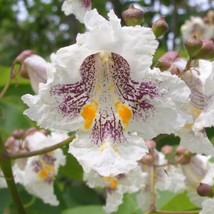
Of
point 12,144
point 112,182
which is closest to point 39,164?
point 12,144

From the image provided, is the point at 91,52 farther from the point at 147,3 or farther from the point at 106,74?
the point at 147,3

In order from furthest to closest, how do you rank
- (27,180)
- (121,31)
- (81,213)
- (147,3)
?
(147,3)
(81,213)
(27,180)
(121,31)

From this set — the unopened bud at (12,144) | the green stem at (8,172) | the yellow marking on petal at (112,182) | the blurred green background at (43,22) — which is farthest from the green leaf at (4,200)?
the blurred green background at (43,22)

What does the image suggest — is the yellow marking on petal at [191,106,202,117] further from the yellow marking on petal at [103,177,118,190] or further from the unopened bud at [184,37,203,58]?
the yellow marking on petal at [103,177,118,190]

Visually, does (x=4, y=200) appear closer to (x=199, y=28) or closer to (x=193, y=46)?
(x=193, y=46)

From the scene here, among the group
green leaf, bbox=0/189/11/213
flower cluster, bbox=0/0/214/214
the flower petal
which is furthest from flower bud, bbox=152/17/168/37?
green leaf, bbox=0/189/11/213

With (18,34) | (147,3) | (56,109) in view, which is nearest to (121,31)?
(56,109)
